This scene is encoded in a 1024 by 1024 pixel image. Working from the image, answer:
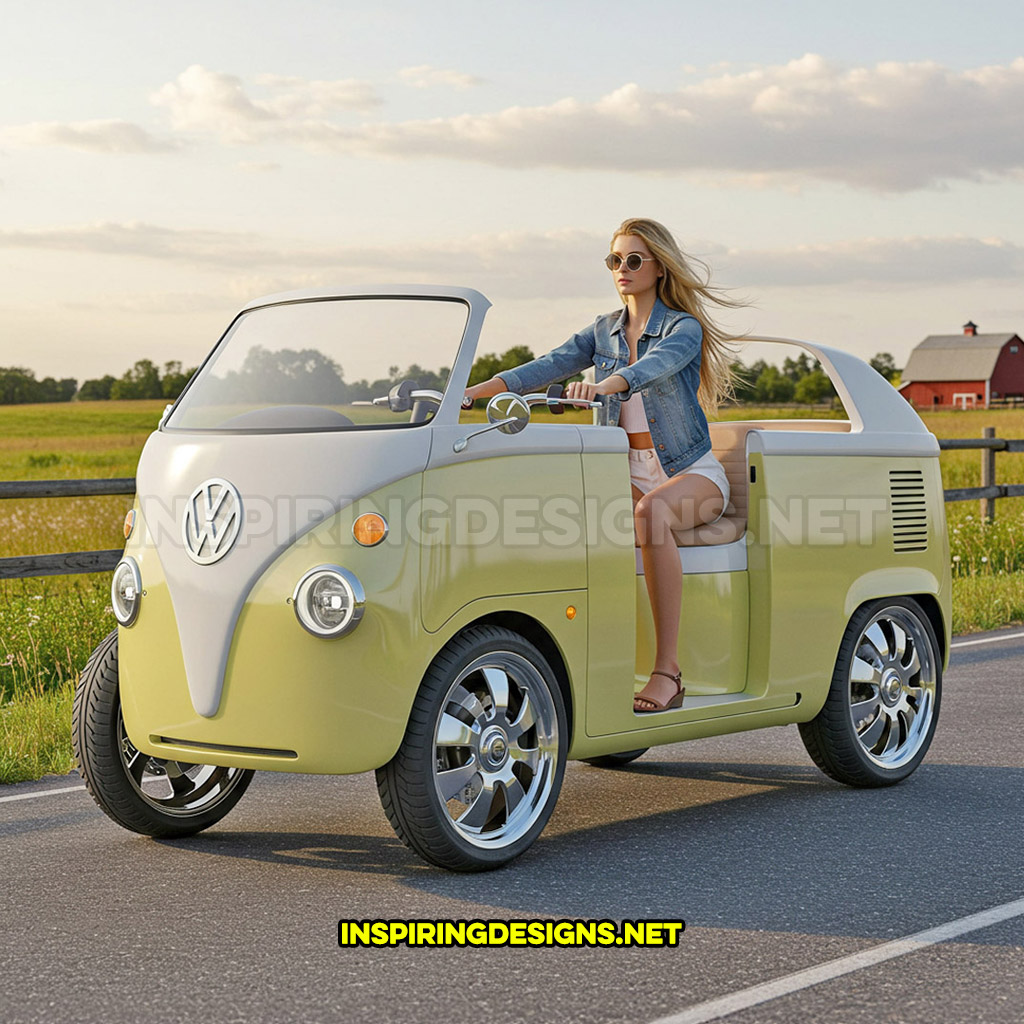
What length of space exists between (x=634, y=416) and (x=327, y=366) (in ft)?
4.29

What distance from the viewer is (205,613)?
519cm

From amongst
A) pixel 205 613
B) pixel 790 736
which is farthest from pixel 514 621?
pixel 790 736

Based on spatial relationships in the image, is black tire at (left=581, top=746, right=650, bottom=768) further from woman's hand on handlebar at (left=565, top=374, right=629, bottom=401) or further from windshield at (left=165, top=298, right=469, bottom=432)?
windshield at (left=165, top=298, right=469, bottom=432)

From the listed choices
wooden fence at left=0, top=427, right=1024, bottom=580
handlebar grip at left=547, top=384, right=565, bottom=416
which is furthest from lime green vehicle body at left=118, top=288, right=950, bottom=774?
wooden fence at left=0, top=427, right=1024, bottom=580

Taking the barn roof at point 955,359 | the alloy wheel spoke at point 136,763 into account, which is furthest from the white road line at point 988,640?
the barn roof at point 955,359

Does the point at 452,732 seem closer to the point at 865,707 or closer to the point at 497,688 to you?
the point at 497,688

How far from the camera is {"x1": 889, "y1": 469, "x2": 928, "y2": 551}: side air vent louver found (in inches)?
276

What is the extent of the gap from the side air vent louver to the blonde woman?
0.93 metres

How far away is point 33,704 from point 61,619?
2.04m

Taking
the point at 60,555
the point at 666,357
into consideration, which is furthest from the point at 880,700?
the point at 60,555

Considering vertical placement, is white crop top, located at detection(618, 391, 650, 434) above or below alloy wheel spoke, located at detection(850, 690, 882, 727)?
above

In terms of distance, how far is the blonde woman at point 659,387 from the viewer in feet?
19.8

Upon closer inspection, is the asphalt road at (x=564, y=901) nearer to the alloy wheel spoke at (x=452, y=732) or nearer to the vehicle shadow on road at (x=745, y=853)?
the vehicle shadow on road at (x=745, y=853)

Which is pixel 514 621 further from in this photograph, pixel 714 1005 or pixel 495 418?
pixel 714 1005
